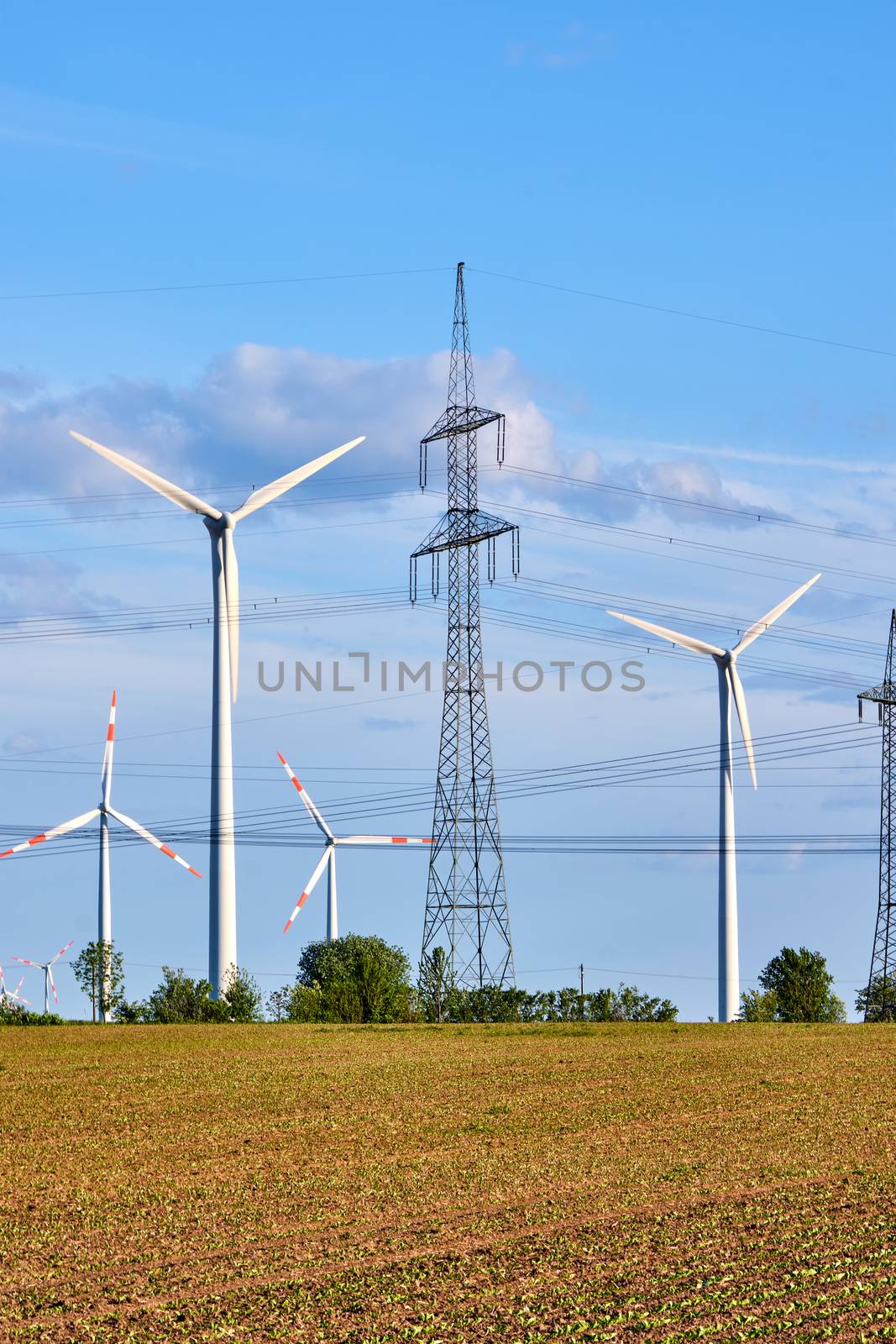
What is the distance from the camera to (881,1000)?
307ft

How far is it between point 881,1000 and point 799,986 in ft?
61.1

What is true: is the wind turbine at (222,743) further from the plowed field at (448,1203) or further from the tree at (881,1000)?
the tree at (881,1000)

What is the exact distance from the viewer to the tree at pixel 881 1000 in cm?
8850

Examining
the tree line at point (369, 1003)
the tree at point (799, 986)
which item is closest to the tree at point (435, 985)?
the tree line at point (369, 1003)

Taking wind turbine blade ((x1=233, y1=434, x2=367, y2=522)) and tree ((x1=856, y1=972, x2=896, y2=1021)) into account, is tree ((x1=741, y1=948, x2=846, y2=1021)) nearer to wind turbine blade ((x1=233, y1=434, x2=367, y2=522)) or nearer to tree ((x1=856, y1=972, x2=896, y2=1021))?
tree ((x1=856, y1=972, x2=896, y2=1021))

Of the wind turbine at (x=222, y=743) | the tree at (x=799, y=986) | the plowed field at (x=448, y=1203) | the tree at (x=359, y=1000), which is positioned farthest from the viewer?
the tree at (x=799, y=986)

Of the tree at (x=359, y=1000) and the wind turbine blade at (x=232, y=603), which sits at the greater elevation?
the wind turbine blade at (x=232, y=603)

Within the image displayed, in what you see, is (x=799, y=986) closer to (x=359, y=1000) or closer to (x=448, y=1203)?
(x=359, y=1000)

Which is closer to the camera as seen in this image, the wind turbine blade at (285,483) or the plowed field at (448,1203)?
A: the plowed field at (448,1203)

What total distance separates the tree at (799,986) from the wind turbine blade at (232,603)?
182 feet

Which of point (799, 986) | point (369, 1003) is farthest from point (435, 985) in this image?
point (799, 986)

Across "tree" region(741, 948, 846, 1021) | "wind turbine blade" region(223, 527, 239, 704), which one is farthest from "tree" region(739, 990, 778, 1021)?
"wind turbine blade" region(223, 527, 239, 704)

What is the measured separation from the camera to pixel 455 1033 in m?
64.4

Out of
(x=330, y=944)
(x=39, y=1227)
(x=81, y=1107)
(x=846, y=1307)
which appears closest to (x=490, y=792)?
(x=81, y=1107)
